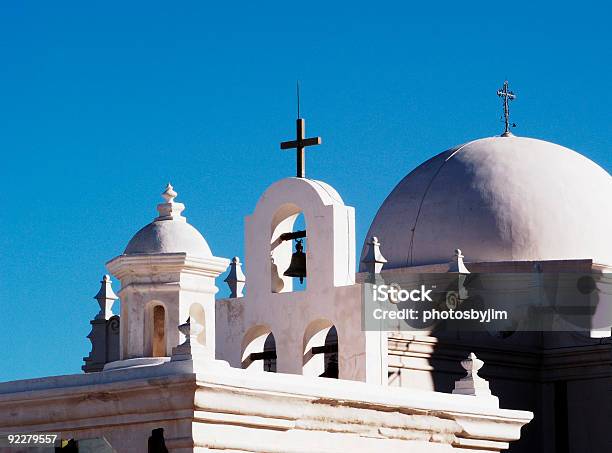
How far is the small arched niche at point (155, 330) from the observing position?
16.9m

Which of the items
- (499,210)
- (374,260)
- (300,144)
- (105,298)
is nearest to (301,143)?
(300,144)

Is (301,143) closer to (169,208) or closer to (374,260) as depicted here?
(169,208)

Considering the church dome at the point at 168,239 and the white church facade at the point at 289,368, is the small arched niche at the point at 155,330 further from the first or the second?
the church dome at the point at 168,239

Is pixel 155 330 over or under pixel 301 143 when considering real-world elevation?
under

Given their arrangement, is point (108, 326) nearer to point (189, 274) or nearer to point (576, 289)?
point (576, 289)

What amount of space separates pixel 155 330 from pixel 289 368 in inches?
117

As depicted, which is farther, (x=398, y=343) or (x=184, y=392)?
(x=398, y=343)

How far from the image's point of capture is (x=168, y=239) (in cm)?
1677

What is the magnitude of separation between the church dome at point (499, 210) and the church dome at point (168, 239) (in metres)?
16.7

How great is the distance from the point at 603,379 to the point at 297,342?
12656mm

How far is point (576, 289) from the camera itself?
32344 mm

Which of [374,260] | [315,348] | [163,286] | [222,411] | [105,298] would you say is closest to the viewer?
[222,411]

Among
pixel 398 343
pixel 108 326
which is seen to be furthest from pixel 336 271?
pixel 108 326

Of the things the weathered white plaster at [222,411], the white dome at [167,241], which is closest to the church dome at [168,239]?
the white dome at [167,241]
